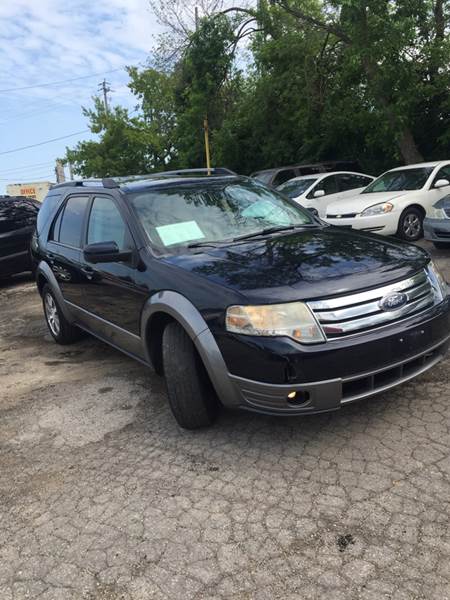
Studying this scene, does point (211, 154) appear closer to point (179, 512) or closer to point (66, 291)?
point (66, 291)

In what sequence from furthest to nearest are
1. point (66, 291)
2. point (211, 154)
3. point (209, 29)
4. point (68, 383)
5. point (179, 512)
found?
point (211, 154), point (209, 29), point (66, 291), point (68, 383), point (179, 512)

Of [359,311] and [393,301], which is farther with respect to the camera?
[393,301]

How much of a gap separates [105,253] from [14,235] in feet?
22.7

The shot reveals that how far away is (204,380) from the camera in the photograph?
3.33 meters

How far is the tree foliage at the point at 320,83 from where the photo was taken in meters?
12.9

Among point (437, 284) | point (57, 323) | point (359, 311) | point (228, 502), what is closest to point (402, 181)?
point (57, 323)

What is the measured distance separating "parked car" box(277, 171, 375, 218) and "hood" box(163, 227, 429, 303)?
841 centimetres

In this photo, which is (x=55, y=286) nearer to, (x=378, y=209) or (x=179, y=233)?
(x=179, y=233)

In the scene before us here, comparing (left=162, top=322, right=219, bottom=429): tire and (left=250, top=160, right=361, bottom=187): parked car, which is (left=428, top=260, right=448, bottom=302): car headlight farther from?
(left=250, top=160, right=361, bottom=187): parked car

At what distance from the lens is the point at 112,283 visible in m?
4.16

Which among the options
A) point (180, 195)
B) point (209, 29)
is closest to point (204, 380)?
point (180, 195)

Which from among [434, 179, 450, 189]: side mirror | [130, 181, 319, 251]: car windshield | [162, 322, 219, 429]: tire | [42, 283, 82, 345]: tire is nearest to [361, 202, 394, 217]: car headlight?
[434, 179, 450, 189]: side mirror

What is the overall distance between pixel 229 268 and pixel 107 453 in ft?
4.61

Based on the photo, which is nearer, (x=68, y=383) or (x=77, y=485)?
(x=77, y=485)
